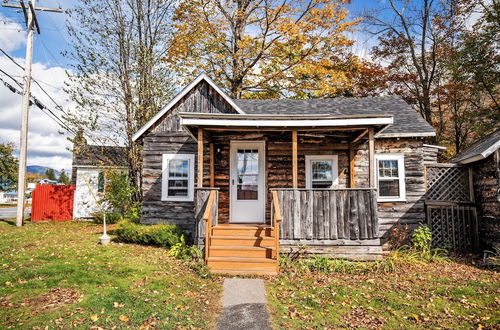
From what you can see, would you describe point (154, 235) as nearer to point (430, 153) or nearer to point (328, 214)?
point (328, 214)

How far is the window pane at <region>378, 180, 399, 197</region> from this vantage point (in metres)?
10.8

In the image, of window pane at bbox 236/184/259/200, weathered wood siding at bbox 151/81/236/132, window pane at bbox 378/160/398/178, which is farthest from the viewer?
weathered wood siding at bbox 151/81/236/132

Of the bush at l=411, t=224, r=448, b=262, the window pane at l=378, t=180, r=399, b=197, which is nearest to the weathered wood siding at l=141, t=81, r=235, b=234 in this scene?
the window pane at l=378, t=180, r=399, b=197

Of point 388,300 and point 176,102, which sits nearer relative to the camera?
point 388,300

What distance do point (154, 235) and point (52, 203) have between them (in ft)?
37.3

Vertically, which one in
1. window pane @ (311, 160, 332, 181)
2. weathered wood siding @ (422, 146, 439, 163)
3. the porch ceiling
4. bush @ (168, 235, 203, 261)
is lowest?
bush @ (168, 235, 203, 261)

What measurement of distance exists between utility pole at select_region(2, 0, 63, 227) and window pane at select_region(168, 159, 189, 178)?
7661 millimetres

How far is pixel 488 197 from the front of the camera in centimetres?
945

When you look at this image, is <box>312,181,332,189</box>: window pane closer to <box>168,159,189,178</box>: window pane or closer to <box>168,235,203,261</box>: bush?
<box>168,159,189,178</box>: window pane

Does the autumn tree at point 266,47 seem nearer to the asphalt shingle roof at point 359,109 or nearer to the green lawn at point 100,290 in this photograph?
the asphalt shingle roof at point 359,109

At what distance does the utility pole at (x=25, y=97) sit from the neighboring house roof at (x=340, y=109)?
6.59 m

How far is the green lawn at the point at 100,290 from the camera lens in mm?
4688

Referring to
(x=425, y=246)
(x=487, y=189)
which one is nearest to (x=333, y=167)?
(x=425, y=246)

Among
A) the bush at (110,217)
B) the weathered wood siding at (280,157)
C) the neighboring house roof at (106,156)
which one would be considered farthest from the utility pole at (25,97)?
the weathered wood siding at (280,157)
